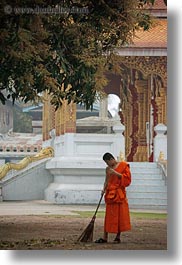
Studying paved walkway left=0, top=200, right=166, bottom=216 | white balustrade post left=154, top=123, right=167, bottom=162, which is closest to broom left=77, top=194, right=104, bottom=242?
paved walkway left=0, top=200, right=166, bottom=216

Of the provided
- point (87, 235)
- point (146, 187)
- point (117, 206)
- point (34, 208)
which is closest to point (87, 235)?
point (87, 235)

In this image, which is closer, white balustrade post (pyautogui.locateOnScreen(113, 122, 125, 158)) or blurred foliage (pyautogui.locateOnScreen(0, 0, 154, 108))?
blurred foliage (pyautogui.locateOnScreen(0, 0, 154, 108))

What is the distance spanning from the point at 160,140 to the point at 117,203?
0.48 metres

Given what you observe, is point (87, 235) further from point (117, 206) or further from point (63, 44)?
point (63, 44)

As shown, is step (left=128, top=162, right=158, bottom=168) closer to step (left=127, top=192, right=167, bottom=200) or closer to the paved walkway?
step (left=127, top=192, right=167, bottom=200)

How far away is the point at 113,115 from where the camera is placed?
479 cm

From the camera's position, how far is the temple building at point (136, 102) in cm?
475

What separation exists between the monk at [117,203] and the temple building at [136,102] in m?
0.14

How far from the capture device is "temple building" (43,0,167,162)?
475 centimetres

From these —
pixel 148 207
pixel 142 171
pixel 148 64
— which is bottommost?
pixel 148 207

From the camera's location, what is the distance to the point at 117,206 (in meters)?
4.70

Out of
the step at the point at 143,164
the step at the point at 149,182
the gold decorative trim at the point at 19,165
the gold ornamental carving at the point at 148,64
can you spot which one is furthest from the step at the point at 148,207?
the gold ornamental carving at the point at 148,64

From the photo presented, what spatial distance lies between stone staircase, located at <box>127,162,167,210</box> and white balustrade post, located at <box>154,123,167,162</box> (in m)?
0.09

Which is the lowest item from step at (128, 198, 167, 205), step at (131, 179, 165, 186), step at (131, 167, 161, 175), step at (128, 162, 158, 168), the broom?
the broom
